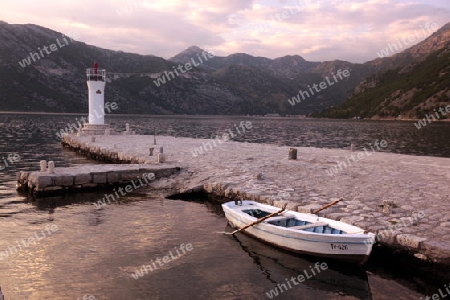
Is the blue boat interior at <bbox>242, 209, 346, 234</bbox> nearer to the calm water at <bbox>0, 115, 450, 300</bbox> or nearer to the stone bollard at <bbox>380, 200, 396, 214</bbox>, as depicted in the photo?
the calm water at <bbox>0, 115, 450, 300</bbox>

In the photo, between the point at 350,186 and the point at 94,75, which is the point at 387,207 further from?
the point at 94,75

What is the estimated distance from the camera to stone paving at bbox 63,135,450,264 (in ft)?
38.2

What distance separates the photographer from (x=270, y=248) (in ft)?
42.4

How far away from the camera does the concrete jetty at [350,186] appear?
1162 cm

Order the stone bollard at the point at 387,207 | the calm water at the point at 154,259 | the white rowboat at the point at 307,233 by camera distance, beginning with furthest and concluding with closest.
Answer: the stone bollard at the point at 387,207
the white rowboat at the point at 307,233
the calm water at the point at 154,259

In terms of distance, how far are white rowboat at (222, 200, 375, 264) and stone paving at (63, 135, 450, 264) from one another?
96 cm

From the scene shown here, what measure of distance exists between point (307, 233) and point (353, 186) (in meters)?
7.26

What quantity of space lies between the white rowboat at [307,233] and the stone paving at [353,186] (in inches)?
37.8

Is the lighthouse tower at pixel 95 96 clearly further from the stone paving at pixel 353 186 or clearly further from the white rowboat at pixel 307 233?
the white rowboat at pixel 307 233

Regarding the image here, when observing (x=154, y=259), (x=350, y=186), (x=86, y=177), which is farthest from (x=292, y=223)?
(x=86, y=177)

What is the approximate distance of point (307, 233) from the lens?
1148 cm

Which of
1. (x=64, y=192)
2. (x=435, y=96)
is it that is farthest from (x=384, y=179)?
(x=435, y=96)

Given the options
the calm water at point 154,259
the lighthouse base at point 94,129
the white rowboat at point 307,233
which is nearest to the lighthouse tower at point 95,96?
the lighthouse base at point 94,129

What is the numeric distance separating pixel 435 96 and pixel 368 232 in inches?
8279
